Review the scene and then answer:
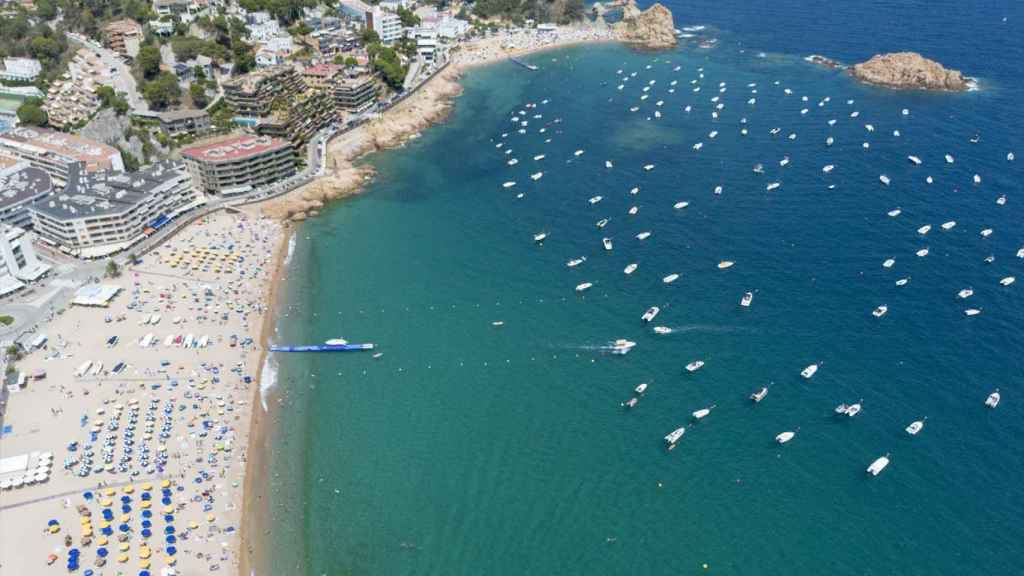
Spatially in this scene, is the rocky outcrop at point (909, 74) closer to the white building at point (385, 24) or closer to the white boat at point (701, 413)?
the white building at point (385, 24)

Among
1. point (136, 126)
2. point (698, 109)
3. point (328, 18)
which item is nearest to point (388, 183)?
point (136, 126)

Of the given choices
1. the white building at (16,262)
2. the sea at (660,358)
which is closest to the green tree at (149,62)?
the sea at (660,358)

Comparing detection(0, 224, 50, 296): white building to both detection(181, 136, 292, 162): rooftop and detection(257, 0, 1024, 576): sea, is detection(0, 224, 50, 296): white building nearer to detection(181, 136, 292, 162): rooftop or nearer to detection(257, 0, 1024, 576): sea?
detection(181, 136, 292, 162): rooftop

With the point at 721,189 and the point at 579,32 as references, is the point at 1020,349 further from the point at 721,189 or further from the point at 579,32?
the point at 579,32

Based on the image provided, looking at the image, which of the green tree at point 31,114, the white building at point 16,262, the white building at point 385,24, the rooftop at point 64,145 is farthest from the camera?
the white building at point 385,24

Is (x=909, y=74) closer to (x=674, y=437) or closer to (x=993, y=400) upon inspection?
(x=993, y=400)

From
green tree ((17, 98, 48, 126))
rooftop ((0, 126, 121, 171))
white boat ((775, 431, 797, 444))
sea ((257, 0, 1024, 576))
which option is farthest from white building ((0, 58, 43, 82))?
white boat ((775, 431, 797, 444))

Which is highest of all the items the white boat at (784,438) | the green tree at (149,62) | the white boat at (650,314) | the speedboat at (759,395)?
the green tree at (149,62)
